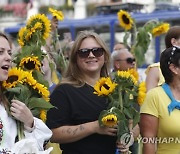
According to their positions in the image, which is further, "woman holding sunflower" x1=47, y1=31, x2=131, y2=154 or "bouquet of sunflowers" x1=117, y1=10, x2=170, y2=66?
"bouquet of sunflowers" x1=117, y1=10, x2=170, y2=66

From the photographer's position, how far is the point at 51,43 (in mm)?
6082

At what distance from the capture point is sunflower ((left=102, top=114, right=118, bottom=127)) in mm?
3627

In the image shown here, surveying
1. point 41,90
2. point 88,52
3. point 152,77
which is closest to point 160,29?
point 152,77

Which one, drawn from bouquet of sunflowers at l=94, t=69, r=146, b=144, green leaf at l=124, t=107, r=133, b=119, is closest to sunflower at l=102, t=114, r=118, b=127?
bouquet of sunflowers at l=94, t=69, r=146, b=144

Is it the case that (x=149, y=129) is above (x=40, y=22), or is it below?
below

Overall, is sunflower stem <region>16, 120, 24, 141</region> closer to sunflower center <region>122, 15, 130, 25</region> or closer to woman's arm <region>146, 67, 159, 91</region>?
woman's arm <region>146, 67, 159, 91</region>

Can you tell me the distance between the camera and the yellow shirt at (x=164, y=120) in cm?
392

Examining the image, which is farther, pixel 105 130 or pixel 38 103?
pixel 105 130

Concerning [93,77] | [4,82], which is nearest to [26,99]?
[4,82]

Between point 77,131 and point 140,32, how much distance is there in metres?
4.06

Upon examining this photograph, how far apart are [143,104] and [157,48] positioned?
8.34m

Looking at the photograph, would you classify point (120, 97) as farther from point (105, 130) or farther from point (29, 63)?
point (29, 63)

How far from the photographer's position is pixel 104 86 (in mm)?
3791

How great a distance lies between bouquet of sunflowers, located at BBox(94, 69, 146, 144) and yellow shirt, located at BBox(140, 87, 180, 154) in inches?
7.1
